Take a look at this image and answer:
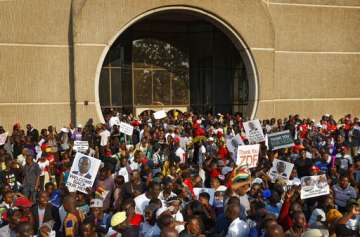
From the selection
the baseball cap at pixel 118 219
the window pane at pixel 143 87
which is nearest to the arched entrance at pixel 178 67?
the window pane at pixel 143 87

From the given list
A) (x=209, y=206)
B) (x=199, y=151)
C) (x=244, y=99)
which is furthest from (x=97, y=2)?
(x=209, y=206)

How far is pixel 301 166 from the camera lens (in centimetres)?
1233

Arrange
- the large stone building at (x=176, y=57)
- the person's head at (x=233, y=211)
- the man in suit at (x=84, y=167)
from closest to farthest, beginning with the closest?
1. the person's head at (x=233, y=211)
2. the man in suit at (x=84, y=167)
3. the large stone building at (x=176, y=57)

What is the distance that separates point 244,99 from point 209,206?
21.6m

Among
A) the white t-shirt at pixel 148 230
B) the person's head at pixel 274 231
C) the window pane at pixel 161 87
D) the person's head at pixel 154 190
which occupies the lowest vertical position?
the white t-shirt at pixel 148 230

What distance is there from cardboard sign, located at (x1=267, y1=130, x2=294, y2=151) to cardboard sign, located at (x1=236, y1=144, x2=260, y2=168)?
6.72 ft

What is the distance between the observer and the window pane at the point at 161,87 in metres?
28.8

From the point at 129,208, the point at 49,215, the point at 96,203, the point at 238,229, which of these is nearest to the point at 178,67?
the point at 96,203

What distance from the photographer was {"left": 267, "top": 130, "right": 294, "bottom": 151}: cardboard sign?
44.4 feet

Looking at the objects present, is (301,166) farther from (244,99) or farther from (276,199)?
(244,99)

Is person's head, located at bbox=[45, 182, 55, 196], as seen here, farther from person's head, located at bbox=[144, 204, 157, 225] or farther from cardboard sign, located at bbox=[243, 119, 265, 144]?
cardboard sign, located at bbox=[243, 119, 265, 144]

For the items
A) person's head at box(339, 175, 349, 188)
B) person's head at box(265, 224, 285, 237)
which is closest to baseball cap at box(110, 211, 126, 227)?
person's head at box(265, 224, 285, 237)

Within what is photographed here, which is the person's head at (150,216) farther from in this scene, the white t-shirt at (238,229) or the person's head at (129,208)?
the white t-shirt at (238,229)

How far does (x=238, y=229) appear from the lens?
692cm
